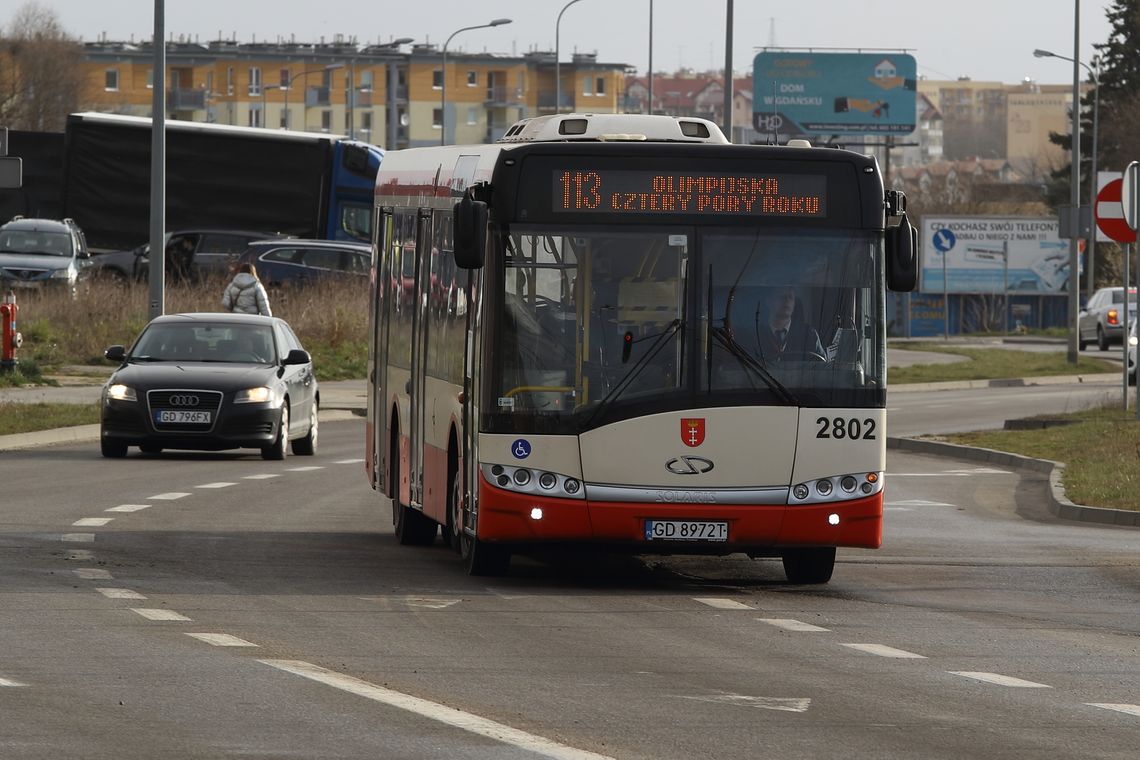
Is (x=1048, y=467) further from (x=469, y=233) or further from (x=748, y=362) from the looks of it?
(x=469, y=233)

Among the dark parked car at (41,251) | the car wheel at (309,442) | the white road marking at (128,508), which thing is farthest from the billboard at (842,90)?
the white road marking at (128,508)

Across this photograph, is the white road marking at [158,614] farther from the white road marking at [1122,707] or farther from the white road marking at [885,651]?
the white road marking at [1122,707]

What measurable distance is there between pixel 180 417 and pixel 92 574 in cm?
1016

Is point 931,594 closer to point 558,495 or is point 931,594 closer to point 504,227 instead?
point 558,495

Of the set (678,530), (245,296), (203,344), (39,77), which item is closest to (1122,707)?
(678,530)

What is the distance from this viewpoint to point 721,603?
13.1 meters

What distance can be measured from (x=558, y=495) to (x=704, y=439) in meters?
0.87

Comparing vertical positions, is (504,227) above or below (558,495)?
above

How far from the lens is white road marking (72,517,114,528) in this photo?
17.1 m

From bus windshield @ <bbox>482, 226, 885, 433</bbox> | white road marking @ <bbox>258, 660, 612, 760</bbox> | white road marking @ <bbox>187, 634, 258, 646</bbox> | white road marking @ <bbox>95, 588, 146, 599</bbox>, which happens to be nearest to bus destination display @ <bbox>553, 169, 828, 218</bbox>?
bus windshield @ <bbox>482, 226, 885, 433</bbox>

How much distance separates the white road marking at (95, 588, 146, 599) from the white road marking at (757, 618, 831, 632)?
3304 mm

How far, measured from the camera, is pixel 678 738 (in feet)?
27.4

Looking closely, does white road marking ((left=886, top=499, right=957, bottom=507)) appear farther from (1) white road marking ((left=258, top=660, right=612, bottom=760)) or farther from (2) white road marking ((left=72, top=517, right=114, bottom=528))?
(1) white road marking ((left=258, top=660, right=612, bottom=760))

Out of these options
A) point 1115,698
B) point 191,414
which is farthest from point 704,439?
point 191,414
